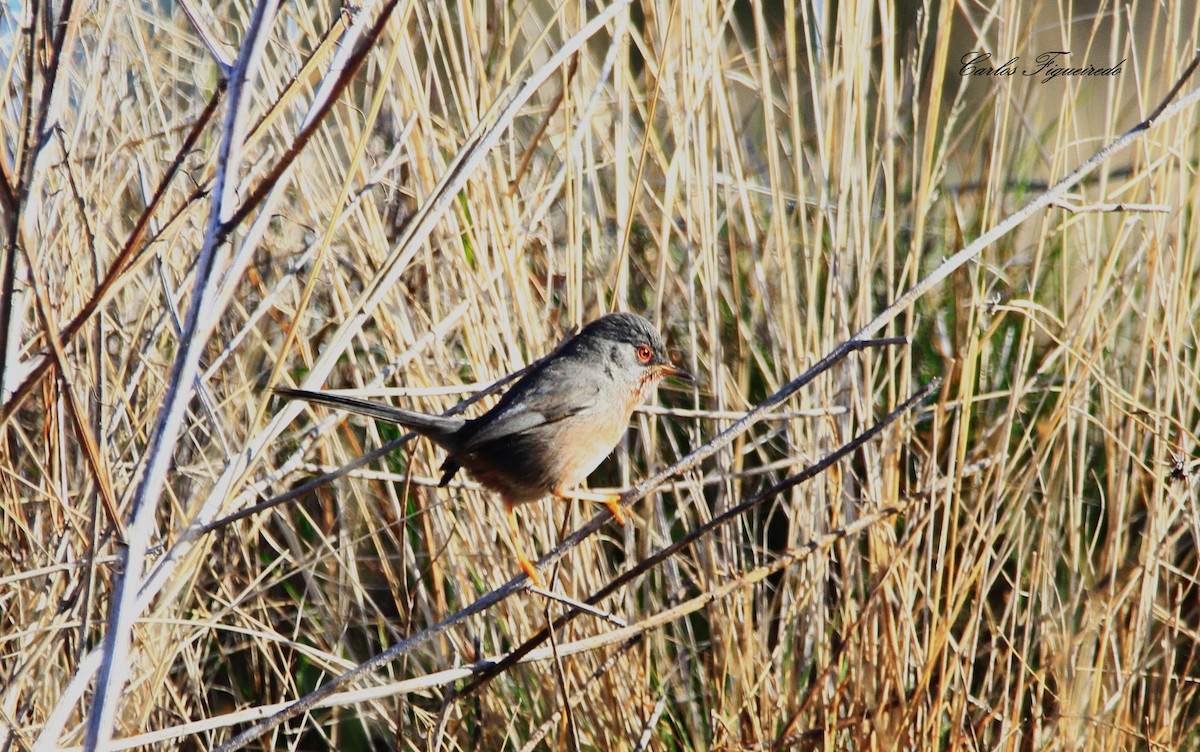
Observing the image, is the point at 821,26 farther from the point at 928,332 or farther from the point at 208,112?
the point at 208,112

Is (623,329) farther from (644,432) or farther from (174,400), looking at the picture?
(174,400)

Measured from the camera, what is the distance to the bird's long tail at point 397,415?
222cm

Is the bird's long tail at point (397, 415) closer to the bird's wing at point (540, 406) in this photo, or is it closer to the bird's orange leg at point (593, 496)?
the bird's wing at point (540, 406)

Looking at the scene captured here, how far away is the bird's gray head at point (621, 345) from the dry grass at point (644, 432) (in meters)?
0.12

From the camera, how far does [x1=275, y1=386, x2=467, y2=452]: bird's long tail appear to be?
222 cm

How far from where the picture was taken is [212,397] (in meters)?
3.12

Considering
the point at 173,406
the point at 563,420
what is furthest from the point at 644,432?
the point at 173,406

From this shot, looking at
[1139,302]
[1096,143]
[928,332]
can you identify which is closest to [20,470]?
[928,332]

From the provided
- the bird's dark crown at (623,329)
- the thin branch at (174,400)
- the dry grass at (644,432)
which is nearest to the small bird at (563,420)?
the bird's dark crown at (623,329)

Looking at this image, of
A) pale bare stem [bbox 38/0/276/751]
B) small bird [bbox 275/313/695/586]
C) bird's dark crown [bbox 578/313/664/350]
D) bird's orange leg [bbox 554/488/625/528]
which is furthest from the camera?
bird's dark crown [bbox 578/313/664/350]

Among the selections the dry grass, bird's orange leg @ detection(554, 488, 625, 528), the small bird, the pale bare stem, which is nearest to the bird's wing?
the small bird

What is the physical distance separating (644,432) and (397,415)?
0.81 metres

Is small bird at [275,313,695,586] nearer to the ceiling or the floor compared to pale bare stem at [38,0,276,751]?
nearer to the floor

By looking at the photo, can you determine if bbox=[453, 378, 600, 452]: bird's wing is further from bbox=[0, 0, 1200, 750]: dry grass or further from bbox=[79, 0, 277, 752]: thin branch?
bbox=[79, 0, 277, 752]: thin branch
